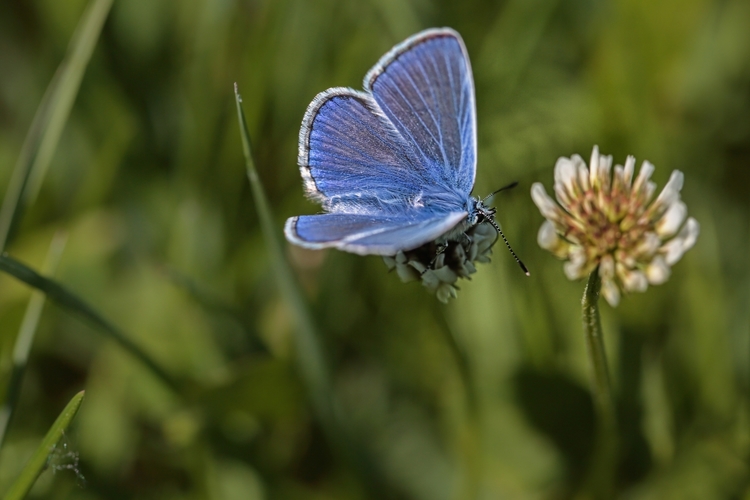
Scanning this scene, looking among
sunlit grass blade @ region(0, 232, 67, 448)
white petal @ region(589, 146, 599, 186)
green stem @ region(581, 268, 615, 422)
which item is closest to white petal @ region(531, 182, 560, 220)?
white petal @ region(589, 146, 599, 186)

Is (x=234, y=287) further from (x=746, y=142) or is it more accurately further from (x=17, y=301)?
(x=746, y=142)

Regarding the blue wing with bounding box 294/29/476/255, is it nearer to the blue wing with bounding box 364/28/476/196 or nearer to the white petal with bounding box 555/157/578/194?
the blue wing with bounding box 364/28/476/196

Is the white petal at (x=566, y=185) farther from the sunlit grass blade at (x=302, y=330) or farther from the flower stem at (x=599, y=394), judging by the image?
the sunlit grass blade at (x=302, y=330)

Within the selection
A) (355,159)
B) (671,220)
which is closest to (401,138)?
(355,159)

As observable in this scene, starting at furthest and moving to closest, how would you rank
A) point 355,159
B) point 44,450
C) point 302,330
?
1. point 302,330
2. point 355,159
3. point 44,450

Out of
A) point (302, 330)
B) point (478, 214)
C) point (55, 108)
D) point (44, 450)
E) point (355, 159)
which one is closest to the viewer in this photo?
point (44, 450)

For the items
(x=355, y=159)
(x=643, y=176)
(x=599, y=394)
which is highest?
(x=355, y=159)

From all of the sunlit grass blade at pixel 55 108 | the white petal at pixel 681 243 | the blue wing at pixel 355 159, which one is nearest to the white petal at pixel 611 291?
the white petal at pixel 681 243

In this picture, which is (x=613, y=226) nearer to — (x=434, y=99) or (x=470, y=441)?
(x=434, y=99)
